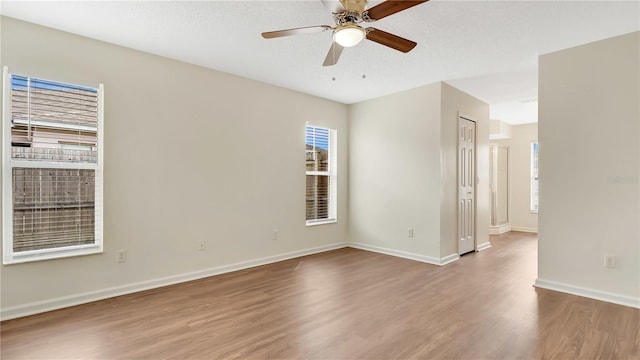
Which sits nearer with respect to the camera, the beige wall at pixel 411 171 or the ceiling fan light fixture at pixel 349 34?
the ceiling fan light fixture at pixel 349 34

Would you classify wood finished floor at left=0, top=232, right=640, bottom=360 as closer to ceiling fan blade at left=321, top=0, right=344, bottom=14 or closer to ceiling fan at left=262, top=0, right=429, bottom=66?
ceiling fan at left=262, top=0, right=429, bottom=66

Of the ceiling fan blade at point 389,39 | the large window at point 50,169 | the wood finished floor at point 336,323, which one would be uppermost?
the ceiling fan blade at point 389,39

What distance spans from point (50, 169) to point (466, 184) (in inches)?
213

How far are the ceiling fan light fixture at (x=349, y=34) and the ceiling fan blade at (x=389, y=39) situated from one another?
120mm

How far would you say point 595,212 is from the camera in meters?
3.20

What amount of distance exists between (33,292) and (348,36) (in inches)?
138

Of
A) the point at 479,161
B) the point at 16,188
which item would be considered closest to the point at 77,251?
the point at 16,188

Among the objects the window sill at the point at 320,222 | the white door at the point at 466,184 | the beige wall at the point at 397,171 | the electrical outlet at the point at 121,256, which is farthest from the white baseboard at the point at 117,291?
the white door at the point at 466,184

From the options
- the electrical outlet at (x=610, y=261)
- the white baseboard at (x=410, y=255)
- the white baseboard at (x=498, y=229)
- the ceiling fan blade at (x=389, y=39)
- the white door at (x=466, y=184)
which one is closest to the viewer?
the ceiling fan blade at (x=389, y=39)

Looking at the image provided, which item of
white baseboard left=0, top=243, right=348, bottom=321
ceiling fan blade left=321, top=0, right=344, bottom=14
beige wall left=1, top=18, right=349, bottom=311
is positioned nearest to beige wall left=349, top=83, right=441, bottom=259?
beige wall left=1, top=18, right=349, bottom=311

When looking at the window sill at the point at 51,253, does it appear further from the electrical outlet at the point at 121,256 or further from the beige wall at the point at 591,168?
the beige wall at the point at 591,168

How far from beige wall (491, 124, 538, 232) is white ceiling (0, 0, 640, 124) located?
150 inches

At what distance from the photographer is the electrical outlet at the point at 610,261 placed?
3.10 m

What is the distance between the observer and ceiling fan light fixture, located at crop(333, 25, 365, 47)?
6.97ft
